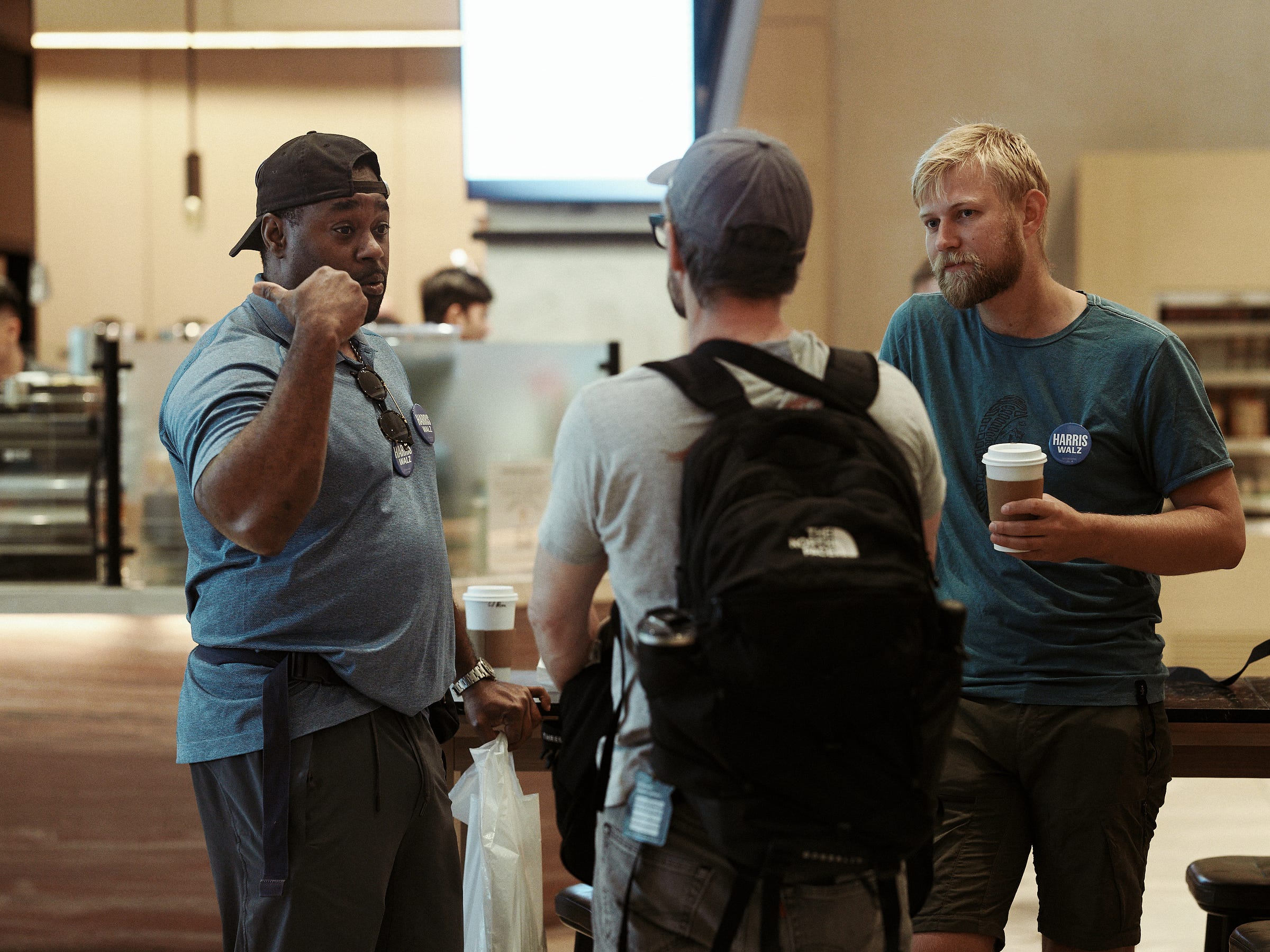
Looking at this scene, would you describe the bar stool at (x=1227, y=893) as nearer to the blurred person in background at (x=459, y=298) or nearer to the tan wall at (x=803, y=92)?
the blurred person in background at (x=459, y=298)

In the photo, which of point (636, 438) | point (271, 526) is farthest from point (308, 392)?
point (636, 438)

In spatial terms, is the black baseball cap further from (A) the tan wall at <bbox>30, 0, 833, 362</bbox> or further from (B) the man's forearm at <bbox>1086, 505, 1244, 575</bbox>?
(A) the tan wall at <bbox>30, 0, 833, 362</bbox>

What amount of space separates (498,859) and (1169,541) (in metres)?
1.05

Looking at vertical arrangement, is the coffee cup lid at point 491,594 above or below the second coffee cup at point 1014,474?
below

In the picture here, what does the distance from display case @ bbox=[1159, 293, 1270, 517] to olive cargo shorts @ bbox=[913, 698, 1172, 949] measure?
432 cm

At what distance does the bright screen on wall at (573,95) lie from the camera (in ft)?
12.5

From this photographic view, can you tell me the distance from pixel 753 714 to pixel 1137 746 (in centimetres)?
87

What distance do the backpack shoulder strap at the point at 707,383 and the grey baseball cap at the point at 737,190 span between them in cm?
11

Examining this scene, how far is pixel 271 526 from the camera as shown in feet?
4.30

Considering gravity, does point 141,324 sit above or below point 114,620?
above

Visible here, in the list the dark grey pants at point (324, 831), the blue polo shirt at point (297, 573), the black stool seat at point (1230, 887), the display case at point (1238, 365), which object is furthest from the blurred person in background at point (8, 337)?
the display case at point (1238, 365)

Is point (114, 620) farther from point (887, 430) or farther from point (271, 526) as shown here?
point (887, 430)

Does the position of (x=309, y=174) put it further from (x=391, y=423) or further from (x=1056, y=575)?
(x=1056, y=575)

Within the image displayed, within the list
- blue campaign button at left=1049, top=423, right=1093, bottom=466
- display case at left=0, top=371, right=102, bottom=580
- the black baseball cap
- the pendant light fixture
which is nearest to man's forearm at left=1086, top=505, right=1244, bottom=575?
blue campaign button at left=1049, top=423, right=1093, bottom=466
